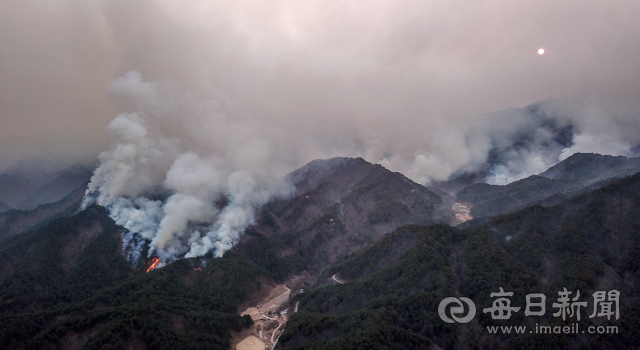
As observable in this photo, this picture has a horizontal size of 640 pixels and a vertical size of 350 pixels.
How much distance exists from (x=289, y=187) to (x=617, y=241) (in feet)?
417

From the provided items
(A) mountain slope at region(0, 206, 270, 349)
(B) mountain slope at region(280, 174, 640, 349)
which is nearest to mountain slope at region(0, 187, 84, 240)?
(A) mountain slope at region(0, 206, 270, 349)

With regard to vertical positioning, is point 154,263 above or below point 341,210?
below

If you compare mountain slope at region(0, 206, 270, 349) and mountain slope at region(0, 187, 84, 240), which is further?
mountain slope at region(0, 187, 84, 240)

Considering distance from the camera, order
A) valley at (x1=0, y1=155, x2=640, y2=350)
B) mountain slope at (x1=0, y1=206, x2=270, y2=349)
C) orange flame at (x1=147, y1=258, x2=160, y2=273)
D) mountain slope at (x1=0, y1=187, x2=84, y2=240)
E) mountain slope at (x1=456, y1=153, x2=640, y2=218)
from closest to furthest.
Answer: mountain slope at (x1=0, y1=206, x2=270, y2=349) < valley at (x1=0, y1=155, x2=640, y2=350) < orange flame at (x1=147, y1=258, x2=160, y2=273) < mountain slope at (x1=0, y1=187, x2=84, y2=240) < mountain slope at (x1=456, y1=153, x2=640, y2=218)

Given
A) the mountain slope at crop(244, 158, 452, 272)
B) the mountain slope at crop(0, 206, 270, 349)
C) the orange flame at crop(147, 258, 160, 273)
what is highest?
the mountain slope at crop(244, 158, 452, 272)

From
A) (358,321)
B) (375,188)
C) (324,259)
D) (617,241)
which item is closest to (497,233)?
(617,241)

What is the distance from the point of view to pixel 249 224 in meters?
127

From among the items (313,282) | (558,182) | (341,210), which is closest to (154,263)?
(313,282)

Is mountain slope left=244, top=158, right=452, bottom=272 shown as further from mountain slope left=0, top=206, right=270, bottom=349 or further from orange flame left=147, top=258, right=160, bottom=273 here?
orange flame left=147, top=258, right=160, bottom=273

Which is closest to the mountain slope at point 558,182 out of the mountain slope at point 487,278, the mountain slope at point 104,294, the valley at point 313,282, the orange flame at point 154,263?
the valley at point 313,282

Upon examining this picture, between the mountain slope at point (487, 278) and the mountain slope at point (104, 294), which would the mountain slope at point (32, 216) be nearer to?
the mountain slope at point (104, 294)

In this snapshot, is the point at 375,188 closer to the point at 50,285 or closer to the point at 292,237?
the point at 292,237

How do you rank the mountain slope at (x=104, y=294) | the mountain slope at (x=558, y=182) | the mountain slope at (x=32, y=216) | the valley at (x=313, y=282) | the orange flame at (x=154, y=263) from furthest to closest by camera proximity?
the mountain slope at (x=558, y=182), the mountain slope at (x=32, y=216), the orange flame at (x=154, y=263), the valley at (x=313, y=282), the mountain slope at (x=104, y=294)

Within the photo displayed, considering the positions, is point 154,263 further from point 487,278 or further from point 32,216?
point 32,216
